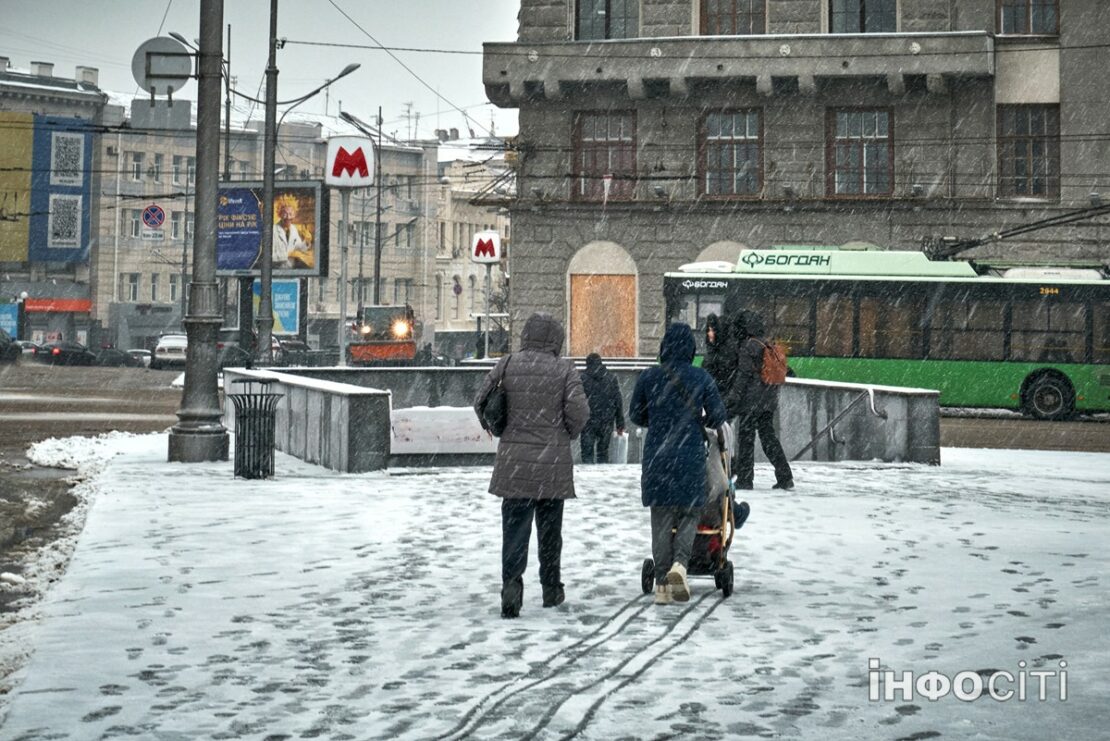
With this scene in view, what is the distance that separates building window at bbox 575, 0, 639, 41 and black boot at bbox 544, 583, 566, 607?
36607 millimetres

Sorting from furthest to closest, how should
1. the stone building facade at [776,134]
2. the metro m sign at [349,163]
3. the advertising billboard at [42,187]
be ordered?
the advertising billboard at [42,187], the stone building facade at [776,134], the metro m sign at [349,163]

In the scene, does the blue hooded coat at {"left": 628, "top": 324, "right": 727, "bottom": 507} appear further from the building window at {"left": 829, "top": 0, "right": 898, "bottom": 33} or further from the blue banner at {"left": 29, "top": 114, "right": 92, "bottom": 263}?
the blue banner at {"left": 29, "top": 114, "right": 92, "bottom": 263}

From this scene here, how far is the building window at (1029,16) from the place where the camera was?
42.4 m

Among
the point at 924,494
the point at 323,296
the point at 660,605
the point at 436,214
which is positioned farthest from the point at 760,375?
the point at 436,214

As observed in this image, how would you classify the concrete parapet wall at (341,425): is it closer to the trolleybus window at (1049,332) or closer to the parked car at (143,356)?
the trolleybus window at (1049,332)

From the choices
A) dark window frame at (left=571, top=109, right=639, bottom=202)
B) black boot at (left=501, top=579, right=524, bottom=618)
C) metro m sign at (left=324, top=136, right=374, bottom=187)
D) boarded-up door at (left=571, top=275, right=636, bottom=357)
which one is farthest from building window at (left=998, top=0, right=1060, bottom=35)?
black boot at (left=501, top=579, right=524, bottom=618)

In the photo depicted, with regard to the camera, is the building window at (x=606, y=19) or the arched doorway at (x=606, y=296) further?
the building window at (x=606, y=19)

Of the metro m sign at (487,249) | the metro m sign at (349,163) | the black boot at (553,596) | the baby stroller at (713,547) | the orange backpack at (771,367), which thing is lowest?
the black boot at (553,596)

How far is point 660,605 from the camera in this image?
9.43m

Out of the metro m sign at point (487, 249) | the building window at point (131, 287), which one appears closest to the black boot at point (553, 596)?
the metro m sign at point (487, 249)

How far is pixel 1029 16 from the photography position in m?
42.7

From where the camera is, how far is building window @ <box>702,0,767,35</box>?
44.3 m

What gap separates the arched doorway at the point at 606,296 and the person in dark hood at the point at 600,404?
73.2ft

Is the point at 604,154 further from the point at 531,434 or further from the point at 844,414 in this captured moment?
the point at 531,434
